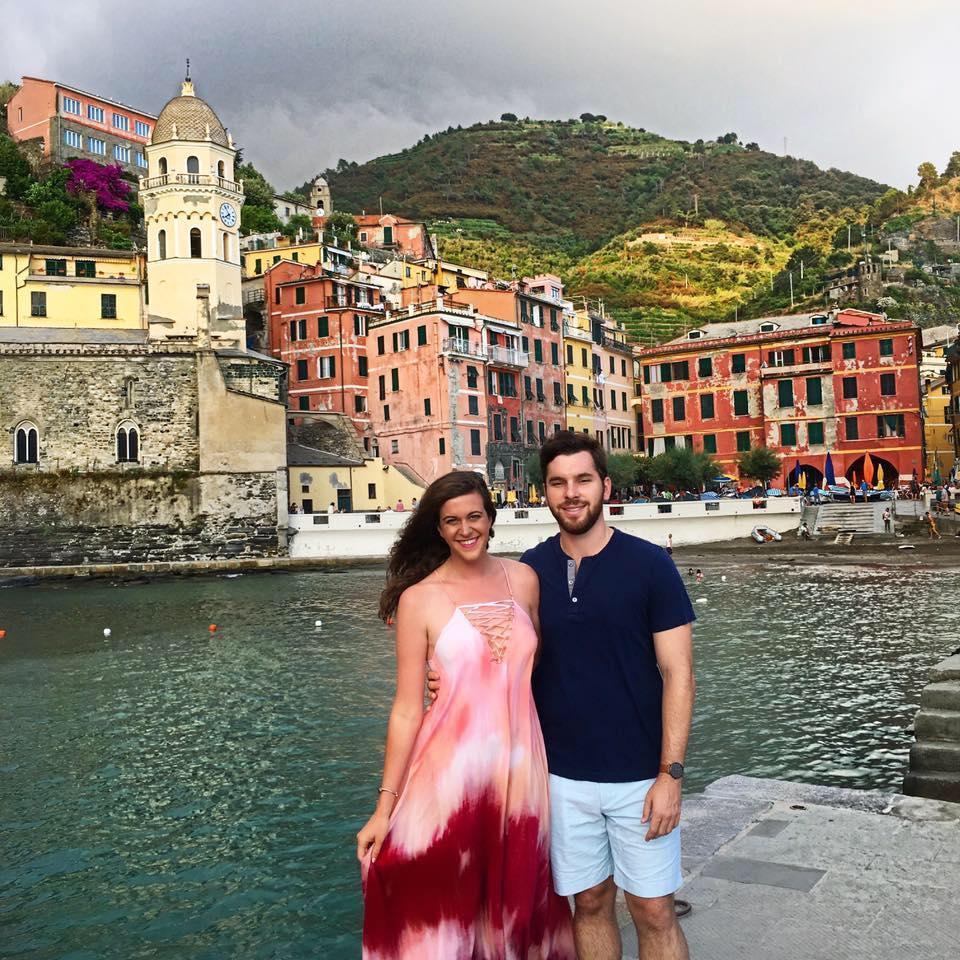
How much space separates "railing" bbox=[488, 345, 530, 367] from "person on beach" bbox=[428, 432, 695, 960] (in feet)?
156

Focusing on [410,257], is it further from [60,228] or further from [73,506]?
[73,506]

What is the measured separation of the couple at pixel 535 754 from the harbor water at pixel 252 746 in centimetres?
325

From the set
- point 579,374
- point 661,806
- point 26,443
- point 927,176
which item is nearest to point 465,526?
point 661,806

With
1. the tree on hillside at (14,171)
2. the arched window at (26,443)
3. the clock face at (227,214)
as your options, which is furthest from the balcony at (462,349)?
the tree on hillside at (14,171)

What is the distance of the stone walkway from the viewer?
4.28 meters

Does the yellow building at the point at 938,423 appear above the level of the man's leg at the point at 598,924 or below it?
above

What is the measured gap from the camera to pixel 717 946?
14.0 feet

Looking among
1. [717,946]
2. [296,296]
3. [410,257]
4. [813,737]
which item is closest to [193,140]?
[296,296]

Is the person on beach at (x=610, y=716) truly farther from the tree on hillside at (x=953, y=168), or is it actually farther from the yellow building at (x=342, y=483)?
the tree on hillside at (x=953, y=168)

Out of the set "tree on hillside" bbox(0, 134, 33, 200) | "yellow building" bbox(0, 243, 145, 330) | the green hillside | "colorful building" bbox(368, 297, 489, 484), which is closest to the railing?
"colorful building" bbox(368, 297, 489, 484)

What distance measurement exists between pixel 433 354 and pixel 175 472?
13.7 m

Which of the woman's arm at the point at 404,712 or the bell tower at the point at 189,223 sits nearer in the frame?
the woman's arm at the point at 404,712

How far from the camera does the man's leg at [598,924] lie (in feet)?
12.6

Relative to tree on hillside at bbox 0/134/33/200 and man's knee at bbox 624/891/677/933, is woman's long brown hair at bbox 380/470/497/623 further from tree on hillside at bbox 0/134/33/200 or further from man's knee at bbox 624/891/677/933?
tree on hillside at bbox 0/134/33/200
